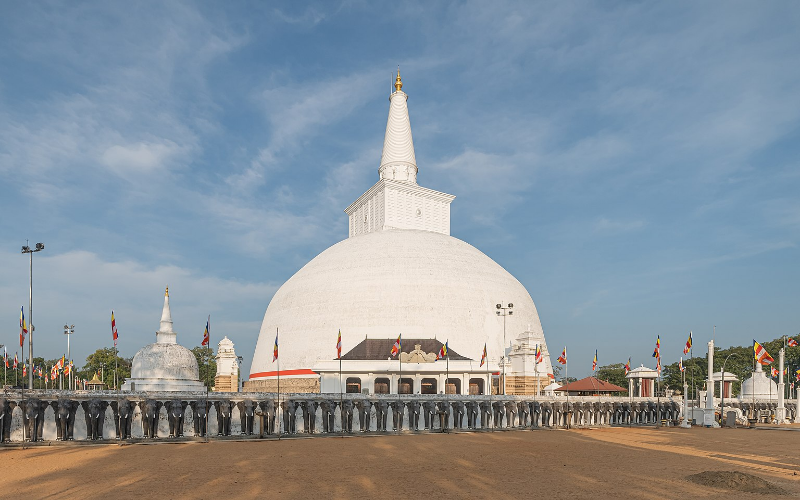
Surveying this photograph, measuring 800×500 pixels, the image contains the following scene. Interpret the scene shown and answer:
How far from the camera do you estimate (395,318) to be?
2431 inches

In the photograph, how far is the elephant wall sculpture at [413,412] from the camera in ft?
132

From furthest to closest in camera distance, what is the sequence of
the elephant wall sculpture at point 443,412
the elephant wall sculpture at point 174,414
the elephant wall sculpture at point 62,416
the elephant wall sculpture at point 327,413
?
the elephant wall sculpture at point 443,412, the elephant wall sculpture at point 327,413, the elephant wall sculpture at point 174,414, the elephant wall sculpture at point 62,416

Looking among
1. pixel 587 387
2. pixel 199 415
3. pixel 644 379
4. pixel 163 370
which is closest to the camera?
pixel 199 415

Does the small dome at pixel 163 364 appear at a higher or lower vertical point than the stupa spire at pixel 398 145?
lower

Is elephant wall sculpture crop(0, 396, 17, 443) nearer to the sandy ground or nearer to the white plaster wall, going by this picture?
the sandy ground

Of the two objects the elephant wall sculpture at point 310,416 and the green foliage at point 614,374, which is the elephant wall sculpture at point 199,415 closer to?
the elephant wall sculpture at point 310,416

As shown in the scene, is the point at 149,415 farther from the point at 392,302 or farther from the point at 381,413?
the point at 392,302

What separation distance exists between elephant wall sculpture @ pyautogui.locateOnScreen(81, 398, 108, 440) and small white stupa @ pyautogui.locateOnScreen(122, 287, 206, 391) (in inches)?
311

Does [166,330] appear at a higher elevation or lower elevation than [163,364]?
higher

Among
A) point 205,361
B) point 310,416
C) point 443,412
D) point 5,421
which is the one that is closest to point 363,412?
point 310,416

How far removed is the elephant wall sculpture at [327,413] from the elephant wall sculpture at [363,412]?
156 centimetres

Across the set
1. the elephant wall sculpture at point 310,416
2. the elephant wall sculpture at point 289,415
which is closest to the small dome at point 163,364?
the elephant wall sculpture at point 289,415

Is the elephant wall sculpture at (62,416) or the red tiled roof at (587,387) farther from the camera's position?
the red tiled roof at (587,387)

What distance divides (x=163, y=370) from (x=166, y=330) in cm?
410
